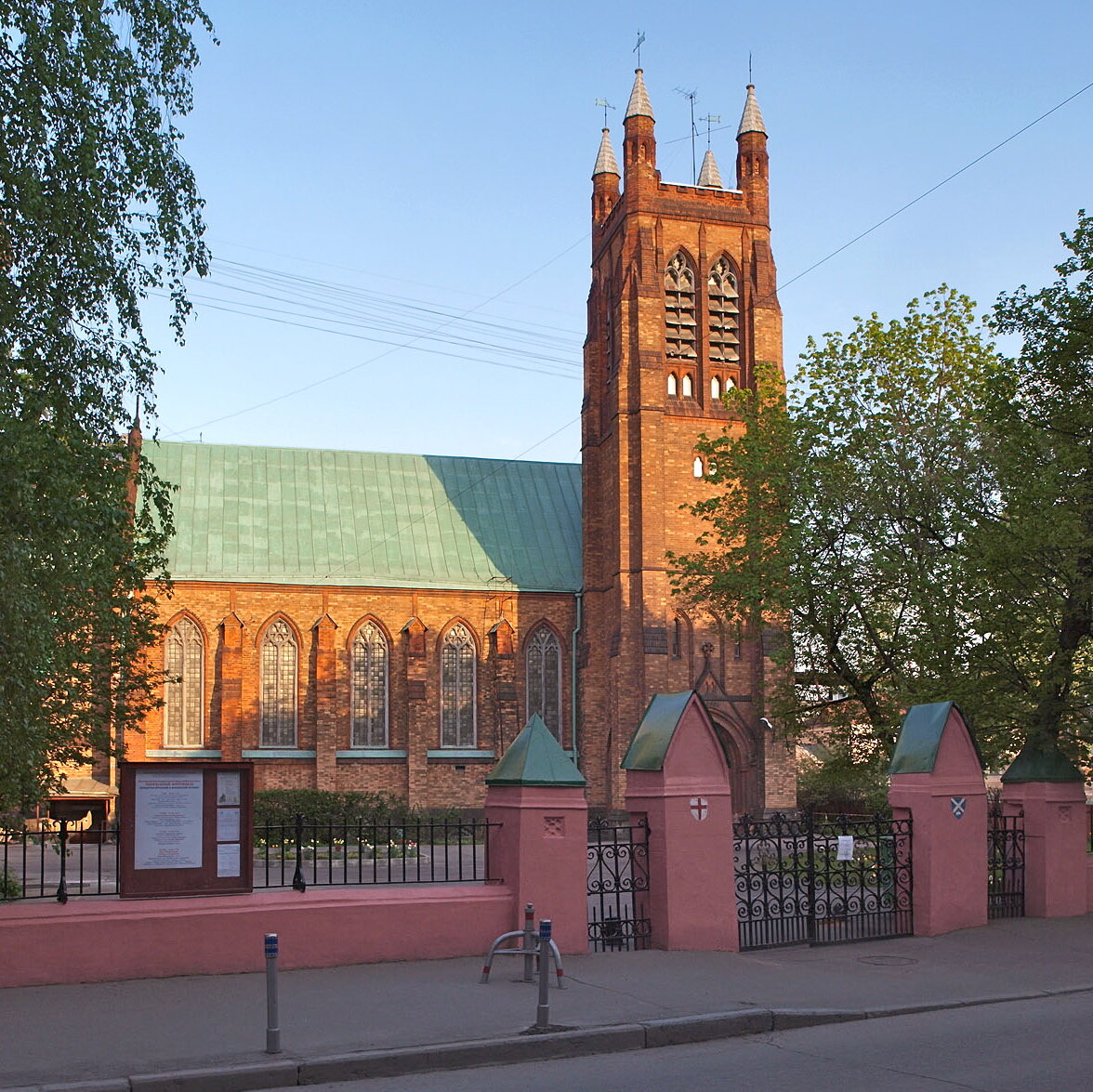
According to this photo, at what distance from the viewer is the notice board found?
11.2 m

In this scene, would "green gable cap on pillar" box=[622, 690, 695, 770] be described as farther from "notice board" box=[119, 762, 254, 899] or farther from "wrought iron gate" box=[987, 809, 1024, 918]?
"wrought iron gate" box=[987, 809, 1024, 918]

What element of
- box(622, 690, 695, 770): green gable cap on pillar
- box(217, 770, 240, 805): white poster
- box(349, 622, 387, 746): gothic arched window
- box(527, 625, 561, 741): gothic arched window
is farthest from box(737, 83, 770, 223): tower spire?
box(217, 770, 240, 805): white poster

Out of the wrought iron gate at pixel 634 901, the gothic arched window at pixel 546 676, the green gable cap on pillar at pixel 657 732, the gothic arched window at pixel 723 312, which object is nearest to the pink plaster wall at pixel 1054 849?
the green gable cap on pillar at pixel 657 732

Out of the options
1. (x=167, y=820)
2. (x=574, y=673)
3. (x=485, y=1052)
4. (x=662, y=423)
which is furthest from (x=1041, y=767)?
(x=574, y=673)

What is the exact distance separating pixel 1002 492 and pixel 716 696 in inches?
753

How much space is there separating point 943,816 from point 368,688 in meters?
26.7

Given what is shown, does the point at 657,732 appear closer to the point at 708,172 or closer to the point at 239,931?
the point at 239,931

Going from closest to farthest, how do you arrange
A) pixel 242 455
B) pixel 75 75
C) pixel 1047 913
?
pixel 75 75 < pixel 1047 913 < pixel 242 455

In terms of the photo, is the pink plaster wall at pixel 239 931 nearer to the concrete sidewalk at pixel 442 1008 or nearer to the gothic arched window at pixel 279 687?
the concrete sidewalk at pixel 442 1008

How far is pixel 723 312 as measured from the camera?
40656 millimetres

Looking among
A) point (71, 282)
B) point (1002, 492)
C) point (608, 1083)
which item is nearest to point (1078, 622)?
point (1002, 492)

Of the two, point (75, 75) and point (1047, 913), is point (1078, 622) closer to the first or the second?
point (1047, 913)

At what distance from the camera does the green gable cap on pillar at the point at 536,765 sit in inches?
500

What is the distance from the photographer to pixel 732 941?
43.3ft
